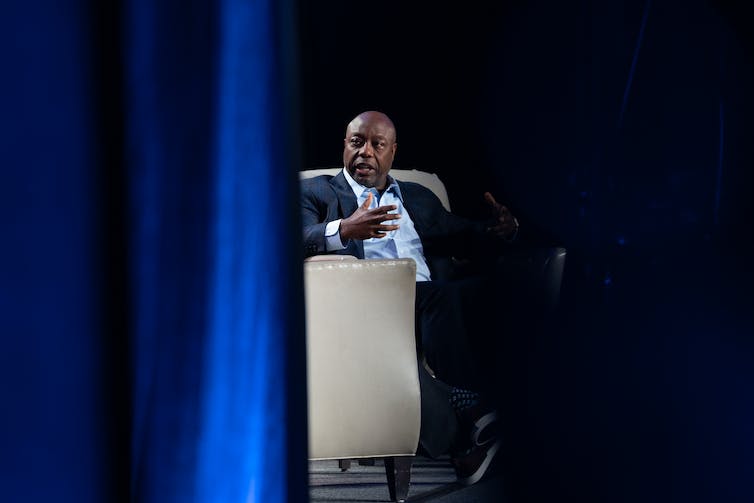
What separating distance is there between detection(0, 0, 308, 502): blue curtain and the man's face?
184 cm

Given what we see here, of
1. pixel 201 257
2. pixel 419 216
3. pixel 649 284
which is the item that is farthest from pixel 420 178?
pixel 201 257

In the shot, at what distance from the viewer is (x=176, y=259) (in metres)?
0.31

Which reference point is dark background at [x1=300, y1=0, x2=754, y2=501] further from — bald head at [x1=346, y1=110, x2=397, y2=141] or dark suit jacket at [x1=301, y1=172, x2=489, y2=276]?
bald head at [x1=346, y1=110, x2=397, y2=141]

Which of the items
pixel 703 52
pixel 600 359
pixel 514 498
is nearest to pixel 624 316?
pixel 600 359

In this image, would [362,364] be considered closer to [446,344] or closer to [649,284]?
[446,344]

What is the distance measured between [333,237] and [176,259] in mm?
1616

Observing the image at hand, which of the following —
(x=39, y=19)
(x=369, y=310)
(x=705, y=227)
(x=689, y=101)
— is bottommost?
(x=369, y=310)

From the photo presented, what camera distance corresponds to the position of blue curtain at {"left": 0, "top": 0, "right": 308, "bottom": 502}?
305 mm

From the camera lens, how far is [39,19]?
0.29 metres

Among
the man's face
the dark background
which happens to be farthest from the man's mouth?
the dark background

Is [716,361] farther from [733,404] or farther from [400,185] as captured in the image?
[400,185]

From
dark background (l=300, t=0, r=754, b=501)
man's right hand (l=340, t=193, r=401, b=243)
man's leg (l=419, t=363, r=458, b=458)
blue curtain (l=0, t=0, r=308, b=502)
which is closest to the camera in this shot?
blue curtain (l=0, t=0, r=308, b=502)

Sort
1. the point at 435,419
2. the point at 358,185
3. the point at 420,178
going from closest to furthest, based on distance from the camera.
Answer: the point at 435,419, the point at 358,185, the point at 420,178

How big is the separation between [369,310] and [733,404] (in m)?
0.66
